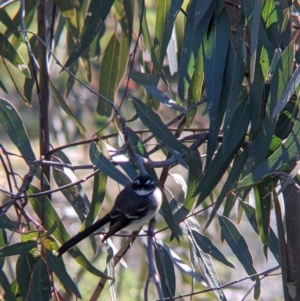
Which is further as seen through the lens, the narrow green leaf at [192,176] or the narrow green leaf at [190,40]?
the narrow green leaf at [192,176]

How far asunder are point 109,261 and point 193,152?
0.45 metres

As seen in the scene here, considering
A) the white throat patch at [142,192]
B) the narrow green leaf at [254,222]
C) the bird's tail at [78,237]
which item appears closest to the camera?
the bird's tail at [78,237]

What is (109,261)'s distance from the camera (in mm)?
1961

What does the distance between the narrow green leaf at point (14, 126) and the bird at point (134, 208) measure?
33 centimetres

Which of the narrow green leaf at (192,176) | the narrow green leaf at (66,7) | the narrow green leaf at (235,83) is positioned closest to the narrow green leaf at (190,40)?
the narrow green leaf at (235,83)

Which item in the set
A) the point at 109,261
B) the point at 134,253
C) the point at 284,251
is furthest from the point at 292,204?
the point at 134,253

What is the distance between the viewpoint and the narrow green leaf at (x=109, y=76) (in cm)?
240

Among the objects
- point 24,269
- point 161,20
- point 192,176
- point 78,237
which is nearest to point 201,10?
point 161,20

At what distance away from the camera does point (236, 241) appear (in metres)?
2.08

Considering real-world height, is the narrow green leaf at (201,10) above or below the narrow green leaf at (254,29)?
above

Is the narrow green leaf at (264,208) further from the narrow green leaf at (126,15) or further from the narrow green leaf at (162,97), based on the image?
the narrow green leaf at (126,15)

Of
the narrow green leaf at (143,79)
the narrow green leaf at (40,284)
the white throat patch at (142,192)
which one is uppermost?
the narrow green leaf at (143,79)

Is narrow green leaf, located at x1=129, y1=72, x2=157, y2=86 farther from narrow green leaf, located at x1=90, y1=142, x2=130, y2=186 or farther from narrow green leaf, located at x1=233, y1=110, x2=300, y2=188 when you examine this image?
narrow green leaf, located at x1=233, y1=110, x2=300, y2=188

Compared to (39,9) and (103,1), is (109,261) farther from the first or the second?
(39,9)
